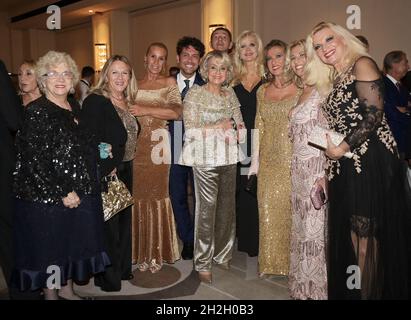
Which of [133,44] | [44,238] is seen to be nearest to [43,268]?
[44,238]

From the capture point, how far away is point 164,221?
3609 mm

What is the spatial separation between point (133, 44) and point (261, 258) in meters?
9.97

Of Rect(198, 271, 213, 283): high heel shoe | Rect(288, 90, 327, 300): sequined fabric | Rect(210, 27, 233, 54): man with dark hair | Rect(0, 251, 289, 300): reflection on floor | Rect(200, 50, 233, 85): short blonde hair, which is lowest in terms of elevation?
Rect(0, 251, 289, 300): reflection on floor

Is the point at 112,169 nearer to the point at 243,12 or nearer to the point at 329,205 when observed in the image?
the point at 329,205

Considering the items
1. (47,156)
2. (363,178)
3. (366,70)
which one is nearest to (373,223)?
(363,178)

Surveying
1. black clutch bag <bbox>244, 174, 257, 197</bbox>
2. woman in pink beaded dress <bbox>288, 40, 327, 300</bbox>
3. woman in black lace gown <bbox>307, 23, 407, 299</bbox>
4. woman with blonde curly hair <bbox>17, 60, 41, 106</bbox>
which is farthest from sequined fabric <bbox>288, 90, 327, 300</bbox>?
woman with blonde curly hair <bbox>17, 60, 41, 106</bbox>

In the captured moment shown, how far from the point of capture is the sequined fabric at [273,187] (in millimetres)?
3219

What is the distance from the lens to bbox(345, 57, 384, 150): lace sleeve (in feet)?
7.27

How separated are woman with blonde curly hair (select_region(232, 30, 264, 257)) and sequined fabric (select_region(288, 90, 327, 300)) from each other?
70 cm

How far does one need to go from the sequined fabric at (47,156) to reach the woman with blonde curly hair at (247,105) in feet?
5.09

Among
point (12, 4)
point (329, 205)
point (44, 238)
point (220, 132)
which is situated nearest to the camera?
point (44, 238)

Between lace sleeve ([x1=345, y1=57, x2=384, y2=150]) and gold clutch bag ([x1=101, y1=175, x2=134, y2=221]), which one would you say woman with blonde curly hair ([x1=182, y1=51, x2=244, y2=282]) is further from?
lace sleeve ([x1=345, y1=57, x2=384, y2=150])

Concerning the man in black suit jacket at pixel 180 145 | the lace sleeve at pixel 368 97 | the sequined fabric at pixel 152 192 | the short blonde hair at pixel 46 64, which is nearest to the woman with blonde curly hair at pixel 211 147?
the sequined fabric at pixel 152 192

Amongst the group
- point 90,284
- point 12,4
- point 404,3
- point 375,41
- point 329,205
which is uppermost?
point 12,4
